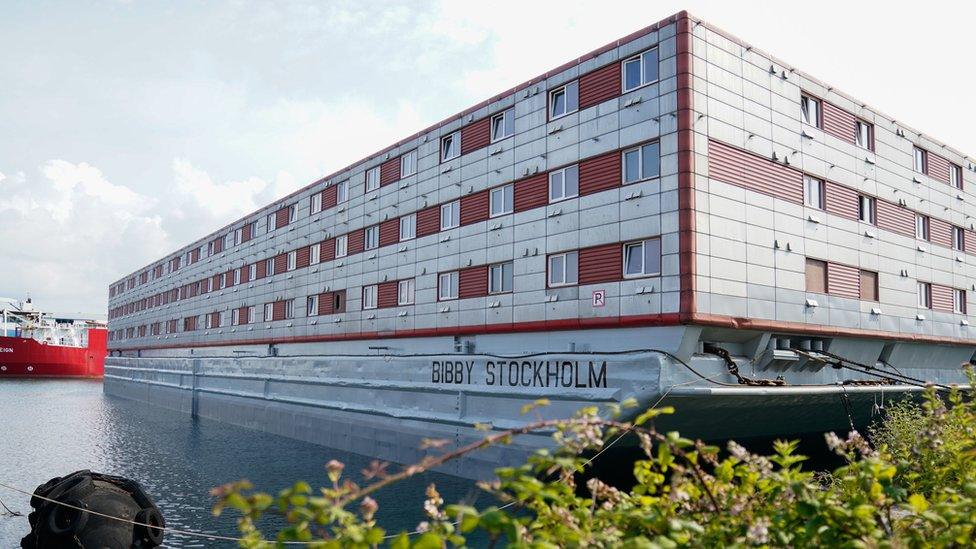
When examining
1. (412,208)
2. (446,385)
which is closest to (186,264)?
(412,208)

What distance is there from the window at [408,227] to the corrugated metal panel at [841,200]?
13.7 meters

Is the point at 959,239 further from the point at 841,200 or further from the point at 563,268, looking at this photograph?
the point at 563,268

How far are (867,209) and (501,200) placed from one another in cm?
1145

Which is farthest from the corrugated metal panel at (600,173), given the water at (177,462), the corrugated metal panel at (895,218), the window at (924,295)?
the window at (924,295)

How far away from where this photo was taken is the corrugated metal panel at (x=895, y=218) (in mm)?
22281

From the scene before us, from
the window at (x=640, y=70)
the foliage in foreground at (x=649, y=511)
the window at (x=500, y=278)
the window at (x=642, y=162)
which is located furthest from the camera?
the window at (x=500, y=278)

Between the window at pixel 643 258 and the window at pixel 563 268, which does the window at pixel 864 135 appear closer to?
the window at pixel 643 258

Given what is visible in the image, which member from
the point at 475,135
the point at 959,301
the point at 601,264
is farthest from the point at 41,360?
the point at 959,301

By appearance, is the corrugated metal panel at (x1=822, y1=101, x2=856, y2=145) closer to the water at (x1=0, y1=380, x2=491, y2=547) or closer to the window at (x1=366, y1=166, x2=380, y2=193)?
the water at (x1=0, y1=380, x2=491, y2=547)

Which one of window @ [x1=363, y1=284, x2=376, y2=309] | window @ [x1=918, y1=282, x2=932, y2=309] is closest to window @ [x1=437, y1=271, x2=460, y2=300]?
window @ [x1=363, y1=284, x2=376, y2=309]

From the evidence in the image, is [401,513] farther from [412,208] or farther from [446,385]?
[412,208]

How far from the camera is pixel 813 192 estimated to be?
19.9m

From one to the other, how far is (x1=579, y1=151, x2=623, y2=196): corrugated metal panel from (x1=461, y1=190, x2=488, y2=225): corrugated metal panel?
4237mm

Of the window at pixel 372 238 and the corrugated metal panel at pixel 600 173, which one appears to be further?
the window at pixel 372 238
